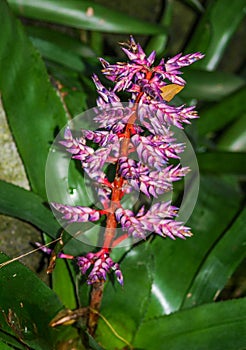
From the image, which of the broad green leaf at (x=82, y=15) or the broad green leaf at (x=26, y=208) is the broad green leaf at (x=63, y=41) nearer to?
the broad green leaf at (x=82, y=15)

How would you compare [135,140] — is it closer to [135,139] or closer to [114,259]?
A: [135,139]

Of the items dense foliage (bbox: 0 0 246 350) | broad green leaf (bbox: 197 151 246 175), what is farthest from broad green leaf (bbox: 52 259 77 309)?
broad green leaf (bbox: 197 151 246 175)

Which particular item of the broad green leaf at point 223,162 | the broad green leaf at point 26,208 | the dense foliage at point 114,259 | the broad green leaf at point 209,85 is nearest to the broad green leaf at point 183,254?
the dense foliage at point 114,259

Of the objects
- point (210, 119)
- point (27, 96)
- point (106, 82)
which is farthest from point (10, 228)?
point (210, 119)

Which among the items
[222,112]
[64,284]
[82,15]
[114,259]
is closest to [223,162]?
[222,112]

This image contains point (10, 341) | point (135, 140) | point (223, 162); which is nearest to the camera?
point (135, 140)

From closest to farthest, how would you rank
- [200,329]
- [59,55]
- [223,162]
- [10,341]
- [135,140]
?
[135,140] → [10,341] → [200,329] → [223,162] → [59,55]
